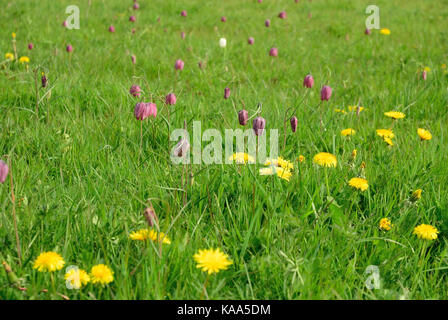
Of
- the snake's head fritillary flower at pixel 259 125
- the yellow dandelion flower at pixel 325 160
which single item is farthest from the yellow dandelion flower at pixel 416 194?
the snake's head fritillary flower at pixel 259 125

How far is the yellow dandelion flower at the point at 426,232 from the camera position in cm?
156

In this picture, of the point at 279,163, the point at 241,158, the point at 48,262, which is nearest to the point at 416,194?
the point at 279,163

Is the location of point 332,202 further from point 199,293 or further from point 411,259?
point 199,293

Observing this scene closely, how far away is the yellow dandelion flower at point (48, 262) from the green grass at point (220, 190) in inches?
2.0

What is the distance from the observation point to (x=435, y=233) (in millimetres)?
1587

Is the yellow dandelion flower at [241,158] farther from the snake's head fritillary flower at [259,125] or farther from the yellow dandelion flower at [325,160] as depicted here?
the yellow dandelion flower at [325,160]

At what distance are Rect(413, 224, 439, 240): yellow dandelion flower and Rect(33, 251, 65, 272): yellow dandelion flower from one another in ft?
3.87

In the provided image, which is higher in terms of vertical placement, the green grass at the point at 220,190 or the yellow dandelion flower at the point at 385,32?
the yellow dandelion flower at the point at 385,32

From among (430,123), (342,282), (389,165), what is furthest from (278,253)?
(430,123)

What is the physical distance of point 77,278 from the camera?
1274 mm

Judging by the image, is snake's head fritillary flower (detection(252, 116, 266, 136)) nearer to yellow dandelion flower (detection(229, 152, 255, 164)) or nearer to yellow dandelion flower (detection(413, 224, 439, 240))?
yellow dandelion flower (detection(229, 152, 255, 164))

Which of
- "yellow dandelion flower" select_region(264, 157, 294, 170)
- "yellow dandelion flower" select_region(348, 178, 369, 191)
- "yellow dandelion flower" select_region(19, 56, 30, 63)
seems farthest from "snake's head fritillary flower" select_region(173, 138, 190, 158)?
"yellow dandelion flower" select_region(19, 56, 30, 63)

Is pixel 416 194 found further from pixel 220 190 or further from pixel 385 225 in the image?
pixel 220 190
